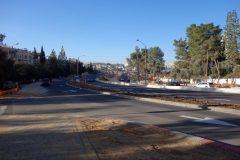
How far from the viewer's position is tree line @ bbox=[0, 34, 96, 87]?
99.7ft

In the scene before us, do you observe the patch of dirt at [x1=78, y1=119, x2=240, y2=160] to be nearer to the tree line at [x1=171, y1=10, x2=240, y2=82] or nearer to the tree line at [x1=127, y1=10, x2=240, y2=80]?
the tree line at [x1=127, y1=10, x2=240, y2=80]

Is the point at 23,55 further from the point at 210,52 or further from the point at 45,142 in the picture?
the point at 45,142

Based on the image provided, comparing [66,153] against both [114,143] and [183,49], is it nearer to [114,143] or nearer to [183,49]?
[114,143]

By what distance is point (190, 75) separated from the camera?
7250 cm

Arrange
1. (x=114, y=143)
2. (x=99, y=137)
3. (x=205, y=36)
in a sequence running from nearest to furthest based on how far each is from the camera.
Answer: (x=114, y=143), (x=99, y=137), (x=205, y=36)

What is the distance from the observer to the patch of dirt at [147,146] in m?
5.47

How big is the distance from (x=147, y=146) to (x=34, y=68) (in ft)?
232

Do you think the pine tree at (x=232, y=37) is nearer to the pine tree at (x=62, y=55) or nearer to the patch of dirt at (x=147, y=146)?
the patch of dirt at (x=147, y=146)

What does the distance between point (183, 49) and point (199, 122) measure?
72598 millimetres

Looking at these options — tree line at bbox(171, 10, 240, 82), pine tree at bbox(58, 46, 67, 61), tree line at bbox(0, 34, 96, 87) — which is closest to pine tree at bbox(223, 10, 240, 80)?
tree line at bbox(171, 10, 240, 82)

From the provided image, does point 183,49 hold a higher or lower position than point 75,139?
higher

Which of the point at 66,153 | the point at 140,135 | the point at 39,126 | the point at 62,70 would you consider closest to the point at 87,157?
the point at 66,153

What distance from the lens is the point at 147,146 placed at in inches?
244

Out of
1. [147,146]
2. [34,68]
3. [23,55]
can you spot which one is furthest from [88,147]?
[23,55]
